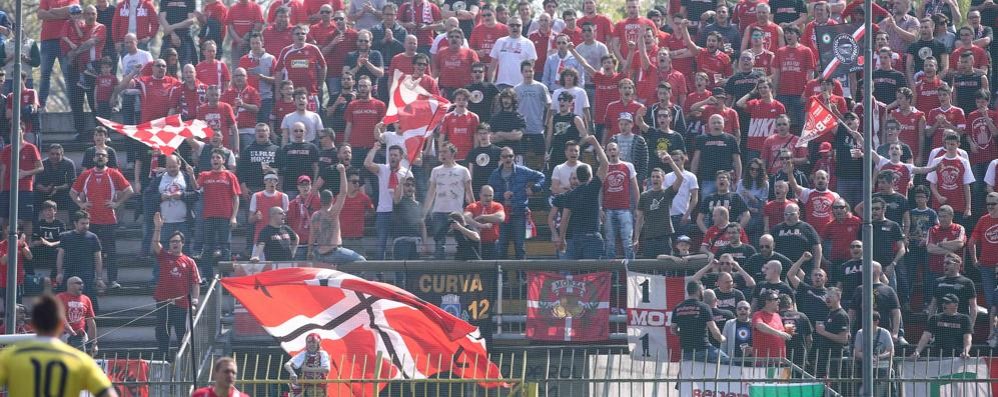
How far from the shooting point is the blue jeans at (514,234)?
21.6 m

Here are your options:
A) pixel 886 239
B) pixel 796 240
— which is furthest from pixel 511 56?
pixel 886 239

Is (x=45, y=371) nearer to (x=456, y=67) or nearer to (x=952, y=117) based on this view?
(x=456, y=67)

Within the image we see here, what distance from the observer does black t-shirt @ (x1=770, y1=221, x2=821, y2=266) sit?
2080 centimetres

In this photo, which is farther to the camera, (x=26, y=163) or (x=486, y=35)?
(x=486, y=35)

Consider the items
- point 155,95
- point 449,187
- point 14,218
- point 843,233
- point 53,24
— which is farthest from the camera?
point 53,24

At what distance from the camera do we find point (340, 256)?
21.3m

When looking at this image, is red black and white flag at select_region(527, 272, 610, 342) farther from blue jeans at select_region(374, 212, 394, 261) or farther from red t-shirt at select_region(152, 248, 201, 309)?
red t-shirt at select_region(152, 248, 201, 309)

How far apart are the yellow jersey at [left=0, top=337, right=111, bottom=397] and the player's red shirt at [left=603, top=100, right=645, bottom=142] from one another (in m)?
13.0

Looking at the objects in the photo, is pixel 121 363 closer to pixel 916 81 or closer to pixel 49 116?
pixel 49 116

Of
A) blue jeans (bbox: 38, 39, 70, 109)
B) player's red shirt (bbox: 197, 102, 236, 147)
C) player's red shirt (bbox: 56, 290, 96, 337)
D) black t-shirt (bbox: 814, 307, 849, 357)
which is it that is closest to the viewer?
black t-shirt (bbox: 814, 307, 849, 357)

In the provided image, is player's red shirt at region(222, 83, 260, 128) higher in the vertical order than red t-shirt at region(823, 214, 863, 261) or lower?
higher

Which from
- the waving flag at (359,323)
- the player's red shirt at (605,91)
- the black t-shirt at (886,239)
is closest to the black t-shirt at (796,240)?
the black t-shirt at (886,239)

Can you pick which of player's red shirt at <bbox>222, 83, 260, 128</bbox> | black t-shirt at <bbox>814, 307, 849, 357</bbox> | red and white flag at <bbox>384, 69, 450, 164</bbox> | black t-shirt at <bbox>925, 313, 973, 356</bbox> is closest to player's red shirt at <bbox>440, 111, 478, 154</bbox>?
red and white flag at <bbox>384, 69, 450, 164</bbox>

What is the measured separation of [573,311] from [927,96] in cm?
594
